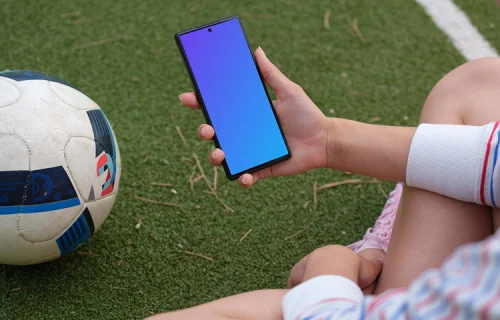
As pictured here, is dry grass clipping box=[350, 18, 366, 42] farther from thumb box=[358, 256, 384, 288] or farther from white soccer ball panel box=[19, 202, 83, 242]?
white soccer ball panel box=[19, 202, 83, 242]

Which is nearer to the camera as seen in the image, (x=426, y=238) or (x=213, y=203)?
(x=426, y=238)

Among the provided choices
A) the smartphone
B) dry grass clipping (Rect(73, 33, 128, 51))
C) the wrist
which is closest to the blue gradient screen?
the smartphone

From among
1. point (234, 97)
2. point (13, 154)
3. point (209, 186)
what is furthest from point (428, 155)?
point (13, 154)

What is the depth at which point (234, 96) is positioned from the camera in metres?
1.41

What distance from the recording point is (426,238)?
1169mm

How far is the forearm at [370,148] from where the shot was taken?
1302 mm

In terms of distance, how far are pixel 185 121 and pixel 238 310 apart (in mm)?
993

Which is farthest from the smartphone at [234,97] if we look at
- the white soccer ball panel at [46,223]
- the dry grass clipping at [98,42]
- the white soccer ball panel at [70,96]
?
the dry grass clipping at [98,42]

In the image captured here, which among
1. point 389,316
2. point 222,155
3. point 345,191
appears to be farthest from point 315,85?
point 389,316

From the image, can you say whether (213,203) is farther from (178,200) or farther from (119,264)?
(119,264)

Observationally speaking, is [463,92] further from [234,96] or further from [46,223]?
[46,223]

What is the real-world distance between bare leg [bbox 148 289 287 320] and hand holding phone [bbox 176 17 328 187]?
0.36 meters

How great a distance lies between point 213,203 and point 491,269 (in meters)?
1.09

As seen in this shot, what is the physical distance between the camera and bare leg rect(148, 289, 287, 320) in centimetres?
101
